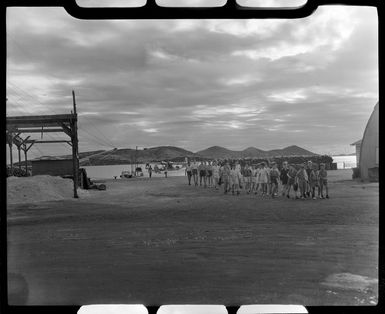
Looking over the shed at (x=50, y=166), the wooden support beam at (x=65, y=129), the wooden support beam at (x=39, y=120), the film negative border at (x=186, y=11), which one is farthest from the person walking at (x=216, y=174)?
the film negative border at (x=186, y=11)

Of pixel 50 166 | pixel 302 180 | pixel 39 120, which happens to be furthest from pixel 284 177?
pixel 50 166

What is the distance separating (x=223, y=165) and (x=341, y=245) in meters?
6.78

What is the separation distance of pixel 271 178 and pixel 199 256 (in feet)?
21.1

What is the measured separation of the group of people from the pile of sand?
4.36 metres

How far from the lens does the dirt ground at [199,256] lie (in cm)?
423

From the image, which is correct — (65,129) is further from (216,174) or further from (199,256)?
(216,174)

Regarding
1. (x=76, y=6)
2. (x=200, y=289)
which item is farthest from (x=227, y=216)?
(x=76, y=6)

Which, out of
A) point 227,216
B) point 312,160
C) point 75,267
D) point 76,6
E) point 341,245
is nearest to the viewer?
point 76,6

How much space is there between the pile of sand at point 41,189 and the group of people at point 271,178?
14.3ft

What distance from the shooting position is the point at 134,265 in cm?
519

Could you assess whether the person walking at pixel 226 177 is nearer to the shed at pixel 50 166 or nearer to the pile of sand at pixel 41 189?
the pile of sand at pixel 41 189

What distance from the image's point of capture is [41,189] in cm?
1256
